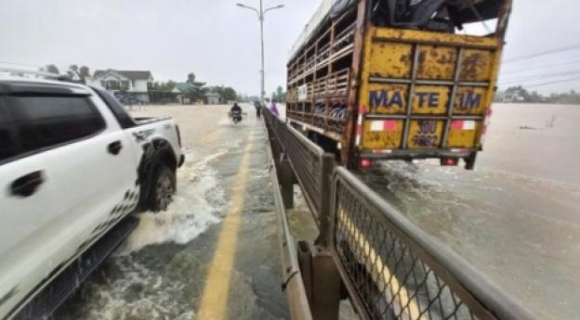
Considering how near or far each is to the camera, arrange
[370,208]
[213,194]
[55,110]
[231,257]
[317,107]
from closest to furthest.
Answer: [370,208] < [55,110] < [231,257] < [213,194] < [317,107]

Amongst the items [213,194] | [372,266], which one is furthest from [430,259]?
[213,194]

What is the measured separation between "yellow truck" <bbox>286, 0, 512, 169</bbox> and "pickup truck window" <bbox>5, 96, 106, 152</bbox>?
3.66m

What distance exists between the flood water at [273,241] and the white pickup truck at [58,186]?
Result: 410 mm

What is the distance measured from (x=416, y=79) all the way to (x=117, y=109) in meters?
4.37

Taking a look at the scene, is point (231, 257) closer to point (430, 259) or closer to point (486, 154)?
point (430, 259)

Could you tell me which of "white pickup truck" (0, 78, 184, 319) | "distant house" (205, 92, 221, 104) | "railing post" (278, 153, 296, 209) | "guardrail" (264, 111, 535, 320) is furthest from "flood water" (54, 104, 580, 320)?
"distant house" (205, 92, 221, 104)

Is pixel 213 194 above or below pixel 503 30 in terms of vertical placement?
below

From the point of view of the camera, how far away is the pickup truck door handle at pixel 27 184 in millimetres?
1715

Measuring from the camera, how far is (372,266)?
6.30ft

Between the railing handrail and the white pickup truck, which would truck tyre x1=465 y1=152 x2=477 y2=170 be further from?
the white pickup truck

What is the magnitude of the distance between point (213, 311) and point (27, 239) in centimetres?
136

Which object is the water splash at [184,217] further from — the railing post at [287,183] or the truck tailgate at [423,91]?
the truck tailgate at [423,91]

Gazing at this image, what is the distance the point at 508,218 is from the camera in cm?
489

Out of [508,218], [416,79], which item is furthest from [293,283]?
[508,218]
